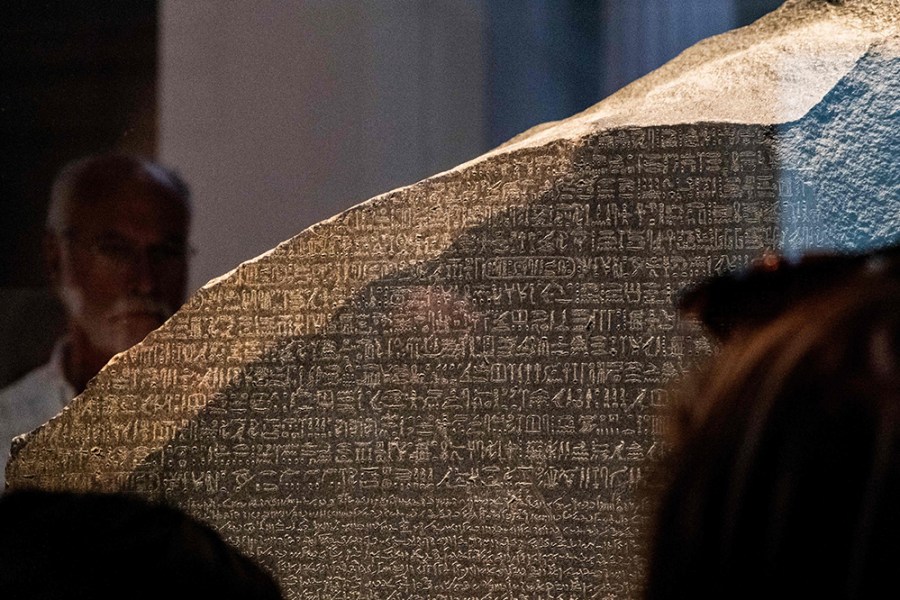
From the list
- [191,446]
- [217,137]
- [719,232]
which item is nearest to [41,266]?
[217,137]

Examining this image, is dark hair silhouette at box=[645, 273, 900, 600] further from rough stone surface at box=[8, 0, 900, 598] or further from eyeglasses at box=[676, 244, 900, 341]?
rough stone surface at box=[8, 0, 900, 598]

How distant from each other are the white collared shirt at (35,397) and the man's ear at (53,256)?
18 cm

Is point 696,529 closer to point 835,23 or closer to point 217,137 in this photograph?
point 835,23

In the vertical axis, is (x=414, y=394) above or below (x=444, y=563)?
above

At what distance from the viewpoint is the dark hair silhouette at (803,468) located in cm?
56

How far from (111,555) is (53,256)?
2.61 m

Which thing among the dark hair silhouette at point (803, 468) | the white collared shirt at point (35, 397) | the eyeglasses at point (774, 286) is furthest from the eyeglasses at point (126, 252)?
the dark hair silhouette at point (803, 468)

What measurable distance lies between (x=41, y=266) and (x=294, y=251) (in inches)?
58.3

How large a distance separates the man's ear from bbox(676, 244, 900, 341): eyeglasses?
2559 mm

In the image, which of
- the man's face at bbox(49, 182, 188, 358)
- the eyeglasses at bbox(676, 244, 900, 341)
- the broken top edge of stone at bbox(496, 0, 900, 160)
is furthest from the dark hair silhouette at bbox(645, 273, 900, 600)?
the man's face at bbox(49, 182, 188, 358)

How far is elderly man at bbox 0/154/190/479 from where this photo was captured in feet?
10.1

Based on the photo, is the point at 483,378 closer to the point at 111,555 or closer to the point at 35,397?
the point at 111,555

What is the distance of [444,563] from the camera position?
6.03 feet

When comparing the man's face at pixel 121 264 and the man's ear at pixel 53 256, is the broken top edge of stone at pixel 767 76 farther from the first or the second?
the man's ear at pixel 53 256
